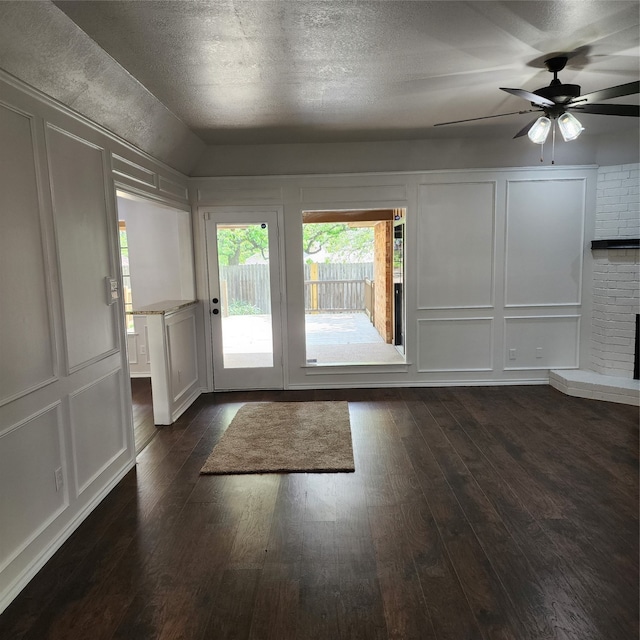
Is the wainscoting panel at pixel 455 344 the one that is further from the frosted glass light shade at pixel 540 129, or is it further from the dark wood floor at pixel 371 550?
the frosted glass light shade at pixel 540 129

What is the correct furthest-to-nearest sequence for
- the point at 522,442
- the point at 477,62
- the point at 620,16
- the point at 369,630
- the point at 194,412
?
the point at 194,412
the point at 522,442
the point at 477,62
the point at 620,16
the point at 369,630

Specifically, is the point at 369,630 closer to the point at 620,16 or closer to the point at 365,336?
the point at 620,16

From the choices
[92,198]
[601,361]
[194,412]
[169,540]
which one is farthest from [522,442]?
[92,198]

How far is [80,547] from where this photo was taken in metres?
2.39

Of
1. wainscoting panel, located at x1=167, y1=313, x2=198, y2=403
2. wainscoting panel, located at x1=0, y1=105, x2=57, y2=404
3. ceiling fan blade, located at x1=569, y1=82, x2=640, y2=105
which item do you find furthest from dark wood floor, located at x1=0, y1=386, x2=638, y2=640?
ceiling fan blade, located at x1=569, y1=82, x2=640, y2=105

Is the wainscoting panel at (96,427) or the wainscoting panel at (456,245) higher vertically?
the wainscoting panel at (456,245)

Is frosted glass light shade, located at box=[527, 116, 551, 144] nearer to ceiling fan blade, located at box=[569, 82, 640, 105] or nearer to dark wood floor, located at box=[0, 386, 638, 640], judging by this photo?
ceiling fan blade, located at box=[569, 82, 640, 105]

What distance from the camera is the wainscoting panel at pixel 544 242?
16.0ft

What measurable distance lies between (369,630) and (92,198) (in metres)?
2.79

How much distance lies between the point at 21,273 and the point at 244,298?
294 centimetres

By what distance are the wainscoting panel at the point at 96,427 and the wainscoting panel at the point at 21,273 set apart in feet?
1.27

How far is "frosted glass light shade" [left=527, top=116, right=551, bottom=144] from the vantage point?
114 inches

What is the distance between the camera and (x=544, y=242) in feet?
16.3

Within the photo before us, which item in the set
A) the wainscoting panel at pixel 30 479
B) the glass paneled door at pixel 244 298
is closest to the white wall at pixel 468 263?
the glass paneled door at pixel 244 298
